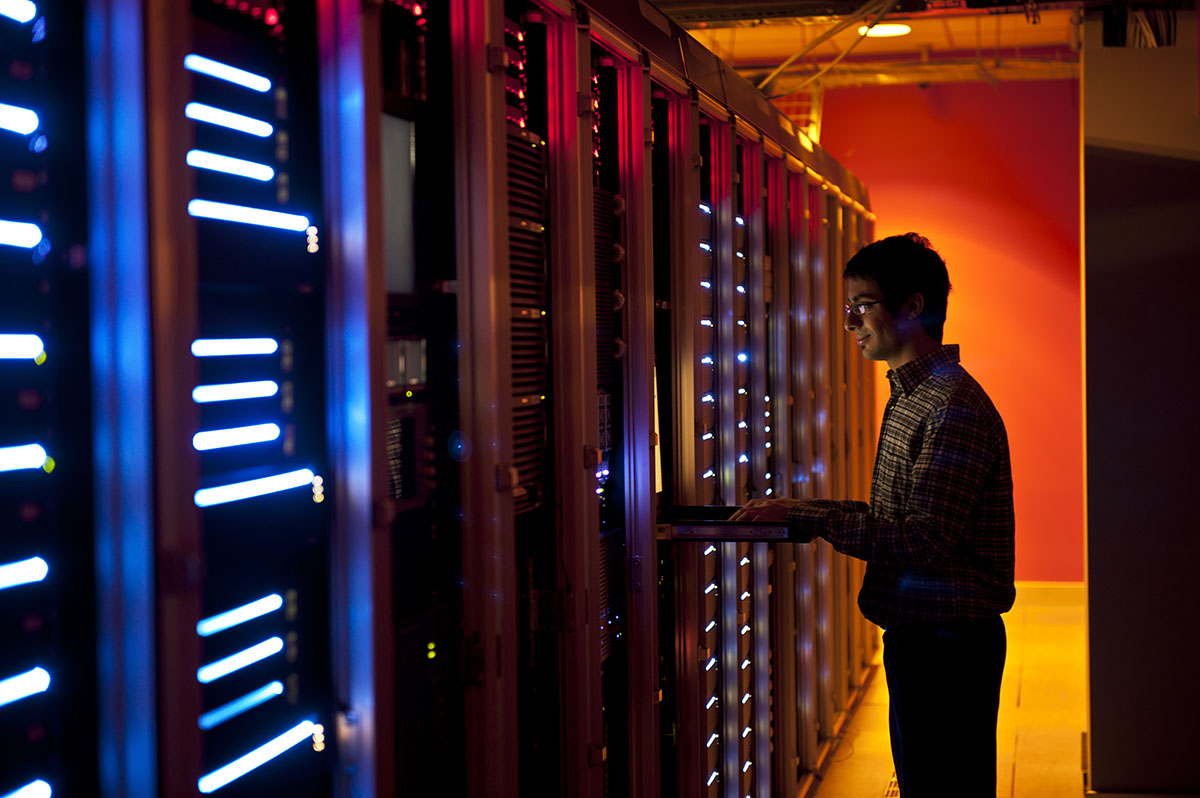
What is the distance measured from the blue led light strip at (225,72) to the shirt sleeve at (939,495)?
1331mm

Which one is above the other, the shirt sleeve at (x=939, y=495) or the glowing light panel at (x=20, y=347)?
the glowing light panel at (x=20, y=347)

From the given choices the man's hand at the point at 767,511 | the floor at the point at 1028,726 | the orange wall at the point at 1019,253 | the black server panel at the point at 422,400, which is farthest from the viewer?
the orange wall at the point at 1019,253

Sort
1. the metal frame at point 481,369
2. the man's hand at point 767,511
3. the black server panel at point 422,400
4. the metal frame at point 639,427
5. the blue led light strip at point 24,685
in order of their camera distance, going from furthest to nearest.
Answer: the metal frame at point 639,427 → the man's hand at point 767,511 → the metal frame at point 481,369 → the black server panel at point 422,400 → the blue led light strip at point 24,685

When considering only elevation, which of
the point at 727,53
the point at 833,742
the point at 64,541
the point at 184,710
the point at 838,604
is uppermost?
the point at 727,53

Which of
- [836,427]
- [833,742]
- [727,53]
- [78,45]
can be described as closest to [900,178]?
[727,53]

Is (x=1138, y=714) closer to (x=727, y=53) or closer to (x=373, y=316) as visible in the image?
(x=373, y=316)

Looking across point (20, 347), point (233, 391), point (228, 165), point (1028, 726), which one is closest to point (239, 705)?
point (233, 391)

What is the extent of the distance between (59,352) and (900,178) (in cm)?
711

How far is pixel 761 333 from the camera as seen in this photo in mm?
3510

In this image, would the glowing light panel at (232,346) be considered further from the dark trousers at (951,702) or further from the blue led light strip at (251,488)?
the dark trousers at (951,702)

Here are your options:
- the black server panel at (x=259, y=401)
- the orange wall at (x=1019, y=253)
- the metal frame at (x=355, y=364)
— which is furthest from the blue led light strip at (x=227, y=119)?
the orange wall at (x=1019, y=253)

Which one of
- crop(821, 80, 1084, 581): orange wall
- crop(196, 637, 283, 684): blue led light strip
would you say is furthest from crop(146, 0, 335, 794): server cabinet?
crop(821, 80, 1084, 581): orange wall

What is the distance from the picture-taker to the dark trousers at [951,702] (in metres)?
2.04

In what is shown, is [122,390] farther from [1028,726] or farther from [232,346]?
[1028,726]
